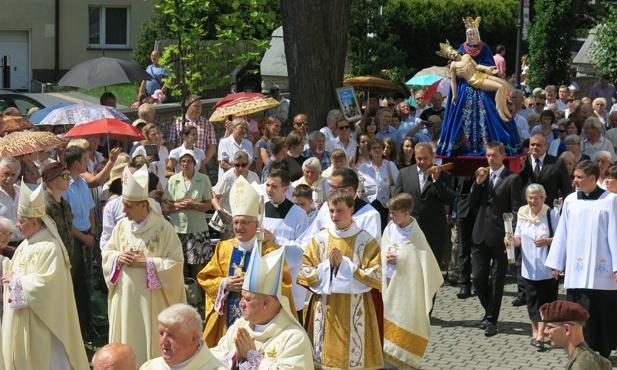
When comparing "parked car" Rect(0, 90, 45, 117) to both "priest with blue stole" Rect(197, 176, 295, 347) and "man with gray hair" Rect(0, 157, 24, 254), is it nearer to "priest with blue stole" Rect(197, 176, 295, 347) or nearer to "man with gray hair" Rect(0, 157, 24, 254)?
"man with gray hair" Rect(0, 157, 24, 254)

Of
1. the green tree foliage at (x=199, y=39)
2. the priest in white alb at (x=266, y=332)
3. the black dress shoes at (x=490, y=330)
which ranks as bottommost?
the black dress shoes at (x=490, y=330)

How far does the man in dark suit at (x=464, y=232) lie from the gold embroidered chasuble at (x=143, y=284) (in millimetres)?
4733

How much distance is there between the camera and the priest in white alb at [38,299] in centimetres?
911

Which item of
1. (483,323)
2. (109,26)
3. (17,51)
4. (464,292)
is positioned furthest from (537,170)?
(109,26)

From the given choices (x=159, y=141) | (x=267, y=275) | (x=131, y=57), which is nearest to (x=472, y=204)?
(x=159, y=141)

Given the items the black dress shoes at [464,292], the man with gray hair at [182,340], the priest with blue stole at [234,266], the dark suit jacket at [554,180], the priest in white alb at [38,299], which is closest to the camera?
the man with gray hair at [182,340]

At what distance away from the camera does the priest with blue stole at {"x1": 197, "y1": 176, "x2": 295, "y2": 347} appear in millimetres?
8680

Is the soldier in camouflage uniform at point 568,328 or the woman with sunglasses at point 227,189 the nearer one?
the soldier in camouflage uniform at point 568,328

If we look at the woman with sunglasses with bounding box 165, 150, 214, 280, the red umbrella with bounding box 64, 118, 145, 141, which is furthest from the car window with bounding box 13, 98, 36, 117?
the woman with sunglasses with bounding box 165, 150, 214, 280

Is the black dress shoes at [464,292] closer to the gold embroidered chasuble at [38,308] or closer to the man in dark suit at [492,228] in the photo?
the man in dark suit at [492,228]

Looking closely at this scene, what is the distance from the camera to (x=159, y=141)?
1436cm

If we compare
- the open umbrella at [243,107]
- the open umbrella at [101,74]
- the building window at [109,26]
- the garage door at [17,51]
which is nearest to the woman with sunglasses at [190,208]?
the open umbrella at [243,107]

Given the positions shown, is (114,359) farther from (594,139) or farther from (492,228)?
(594,139)

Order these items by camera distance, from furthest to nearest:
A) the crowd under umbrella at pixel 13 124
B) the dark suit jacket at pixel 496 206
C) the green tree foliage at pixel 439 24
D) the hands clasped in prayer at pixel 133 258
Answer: the green tree foliage at pixel 439 24 < the crowd under umbrella at pixel 13 124 < the dark suit jacket at pixel 496 206 < the hands clasped in prayer at pixel 133 258
